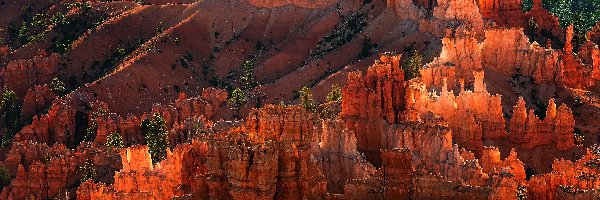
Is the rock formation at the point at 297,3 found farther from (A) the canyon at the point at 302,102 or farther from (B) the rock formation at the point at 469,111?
(B) the rock formation at the point at 469,111

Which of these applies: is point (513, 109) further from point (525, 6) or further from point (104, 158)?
point (525, 6)

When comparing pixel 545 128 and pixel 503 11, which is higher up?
pixel 503 11

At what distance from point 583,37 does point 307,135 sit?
8438cm

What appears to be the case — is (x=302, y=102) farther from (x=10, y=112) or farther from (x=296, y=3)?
(x=296, y=3)

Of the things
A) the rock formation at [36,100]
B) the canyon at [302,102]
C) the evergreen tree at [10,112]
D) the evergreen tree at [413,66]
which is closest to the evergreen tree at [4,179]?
the canyon at [302,102]

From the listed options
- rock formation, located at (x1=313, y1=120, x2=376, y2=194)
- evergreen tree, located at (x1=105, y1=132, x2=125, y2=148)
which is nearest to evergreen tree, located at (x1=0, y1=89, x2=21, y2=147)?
evergreen tree, located at (x1=105, y1=132, x2=125, y2=148)

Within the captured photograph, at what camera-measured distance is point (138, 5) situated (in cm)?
18888

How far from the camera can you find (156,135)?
5094 inches

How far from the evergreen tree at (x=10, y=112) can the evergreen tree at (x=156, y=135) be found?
19.2 m

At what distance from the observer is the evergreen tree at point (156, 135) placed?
11938cm

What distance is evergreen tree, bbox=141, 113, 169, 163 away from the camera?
119m

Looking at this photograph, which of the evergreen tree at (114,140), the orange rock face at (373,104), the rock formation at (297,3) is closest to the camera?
the orange rock face at (373,104)

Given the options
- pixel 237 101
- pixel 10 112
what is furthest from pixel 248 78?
pixel 10 112

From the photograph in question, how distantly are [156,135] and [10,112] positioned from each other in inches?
1390
